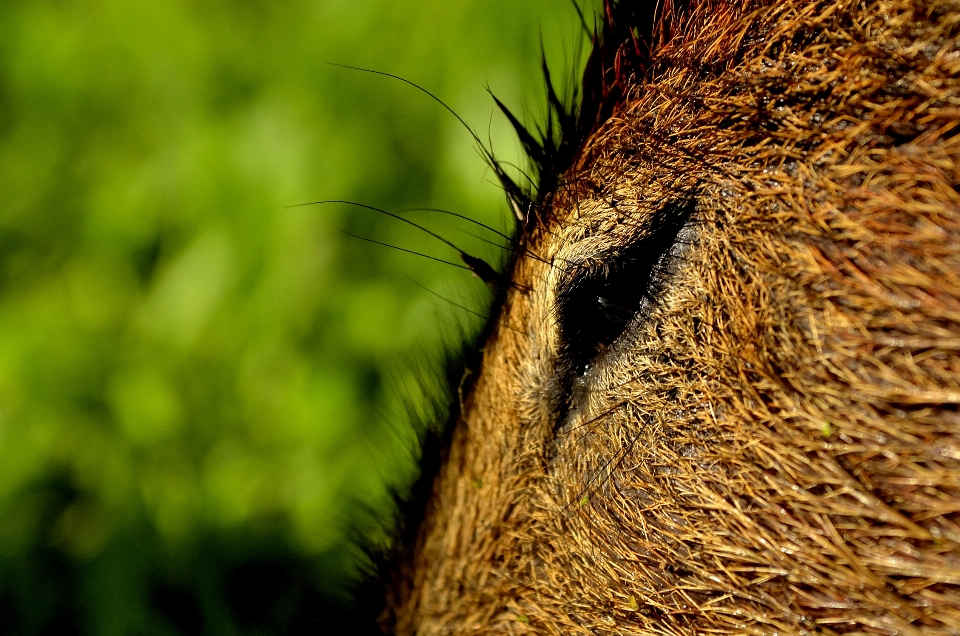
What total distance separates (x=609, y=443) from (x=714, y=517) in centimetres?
11

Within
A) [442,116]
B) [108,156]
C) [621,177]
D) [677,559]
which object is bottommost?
[677,559]

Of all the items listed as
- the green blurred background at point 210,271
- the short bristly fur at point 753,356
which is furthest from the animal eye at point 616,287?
the green blurred background at point 210,271

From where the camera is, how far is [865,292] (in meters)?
0.53

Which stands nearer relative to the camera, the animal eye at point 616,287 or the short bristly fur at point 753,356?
the short bristly fur at point 753,356

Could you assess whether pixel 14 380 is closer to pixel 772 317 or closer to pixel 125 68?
pixel 125 68

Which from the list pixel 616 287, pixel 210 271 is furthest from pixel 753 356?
pixel 210 271

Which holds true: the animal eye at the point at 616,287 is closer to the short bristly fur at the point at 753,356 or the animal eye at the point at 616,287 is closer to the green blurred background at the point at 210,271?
the short bristly fur at the point at 753,356

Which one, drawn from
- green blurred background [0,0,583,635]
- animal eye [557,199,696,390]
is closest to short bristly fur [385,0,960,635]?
animal eye [557,199,696,390]

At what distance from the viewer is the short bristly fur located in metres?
0.51

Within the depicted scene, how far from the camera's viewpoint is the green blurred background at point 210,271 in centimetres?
126

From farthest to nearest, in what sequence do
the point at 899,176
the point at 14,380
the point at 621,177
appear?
1. the point at 14,380
2. the point at 621,177
3. the point at 899,176

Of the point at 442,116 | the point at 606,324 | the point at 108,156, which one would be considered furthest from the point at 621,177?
the point at 108,156

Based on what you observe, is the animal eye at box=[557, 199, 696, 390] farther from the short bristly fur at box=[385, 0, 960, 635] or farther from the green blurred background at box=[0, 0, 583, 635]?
Result: the green blurred background at box=[0, 0, 583, 635]

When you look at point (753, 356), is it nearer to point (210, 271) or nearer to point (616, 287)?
point (616, 287)
